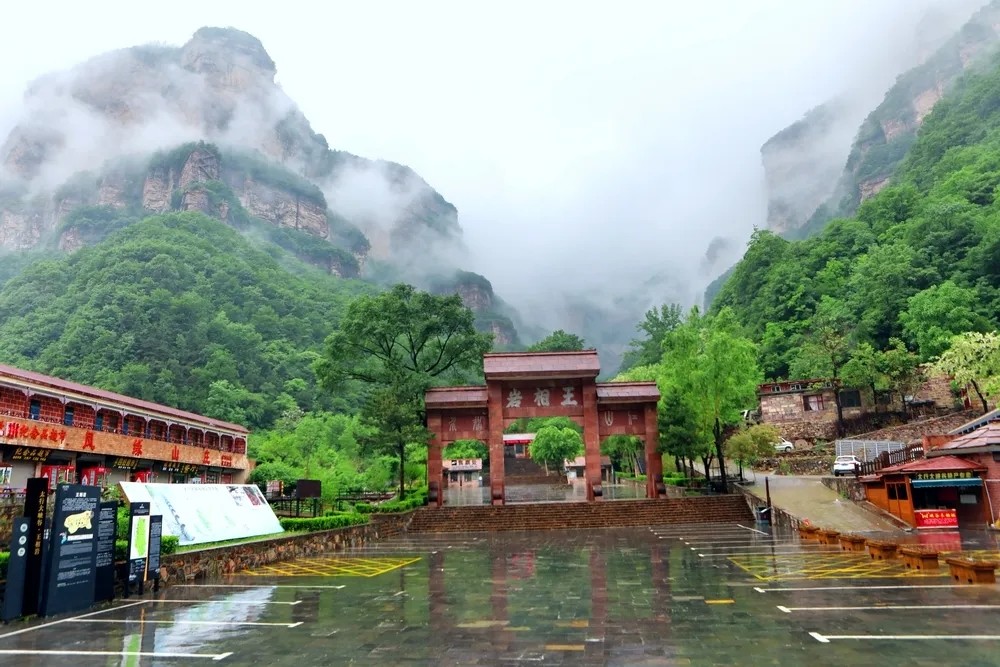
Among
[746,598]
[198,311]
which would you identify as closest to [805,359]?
[746,598]

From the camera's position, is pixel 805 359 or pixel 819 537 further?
pixel 805 359

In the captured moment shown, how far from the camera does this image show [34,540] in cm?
838

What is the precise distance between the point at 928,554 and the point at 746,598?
14.2ft

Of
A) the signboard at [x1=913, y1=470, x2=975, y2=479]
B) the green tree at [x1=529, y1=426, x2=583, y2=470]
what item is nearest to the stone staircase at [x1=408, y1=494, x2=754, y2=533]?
the signboard at [x1=913, y1=470, x2=975, y2=479]

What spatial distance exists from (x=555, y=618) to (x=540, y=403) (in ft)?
62.7

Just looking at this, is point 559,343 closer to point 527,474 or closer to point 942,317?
point 527,474

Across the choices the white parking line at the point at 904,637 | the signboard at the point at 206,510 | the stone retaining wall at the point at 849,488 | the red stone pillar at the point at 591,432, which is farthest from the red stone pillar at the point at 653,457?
the white parking line at the point at 904,637

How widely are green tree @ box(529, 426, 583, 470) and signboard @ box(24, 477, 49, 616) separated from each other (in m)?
42.2

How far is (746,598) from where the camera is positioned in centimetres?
840

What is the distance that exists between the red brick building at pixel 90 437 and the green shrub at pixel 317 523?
23.6 ft

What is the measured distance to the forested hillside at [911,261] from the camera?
3703 cm

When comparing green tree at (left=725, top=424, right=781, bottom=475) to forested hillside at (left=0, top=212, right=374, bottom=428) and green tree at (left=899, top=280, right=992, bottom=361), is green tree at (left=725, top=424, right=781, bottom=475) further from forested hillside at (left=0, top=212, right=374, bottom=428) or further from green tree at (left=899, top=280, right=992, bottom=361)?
forested hillside at (left=0, top=212, right=374, bottom=428)

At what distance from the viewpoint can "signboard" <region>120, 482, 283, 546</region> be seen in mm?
11734

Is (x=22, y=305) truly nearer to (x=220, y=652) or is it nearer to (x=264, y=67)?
(x=220, y=652)
